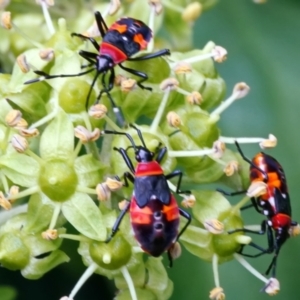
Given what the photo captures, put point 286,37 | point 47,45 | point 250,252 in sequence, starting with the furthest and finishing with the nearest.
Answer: point 286,37 < point 250,252 < point 47,45

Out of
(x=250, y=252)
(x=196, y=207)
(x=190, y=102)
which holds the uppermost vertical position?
(x=190, y=102)

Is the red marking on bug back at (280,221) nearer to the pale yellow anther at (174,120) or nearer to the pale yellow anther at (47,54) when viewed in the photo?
the pale yellow anther at (174,120)

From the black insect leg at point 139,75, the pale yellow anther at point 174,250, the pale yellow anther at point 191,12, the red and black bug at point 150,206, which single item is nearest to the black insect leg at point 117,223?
the red and black bug at point 150,206

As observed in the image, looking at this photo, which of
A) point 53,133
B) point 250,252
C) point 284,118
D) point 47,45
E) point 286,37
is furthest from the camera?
point 286,37

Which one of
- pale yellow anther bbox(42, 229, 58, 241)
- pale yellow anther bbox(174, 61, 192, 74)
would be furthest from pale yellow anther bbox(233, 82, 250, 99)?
pale yellow anther bbox(42, 229, 58, 241)

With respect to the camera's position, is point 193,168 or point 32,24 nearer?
point 193,168

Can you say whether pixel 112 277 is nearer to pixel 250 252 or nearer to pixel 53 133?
pixel 53 133

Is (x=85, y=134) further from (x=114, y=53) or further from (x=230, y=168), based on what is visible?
(x=230, y=168)

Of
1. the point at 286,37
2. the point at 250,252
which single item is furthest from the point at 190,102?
the point at 286,37

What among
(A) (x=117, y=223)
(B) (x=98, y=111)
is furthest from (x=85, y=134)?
(A) (x=117, y=223)
